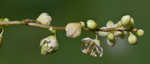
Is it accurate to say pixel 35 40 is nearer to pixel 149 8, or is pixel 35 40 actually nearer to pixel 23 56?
pixel 23 56

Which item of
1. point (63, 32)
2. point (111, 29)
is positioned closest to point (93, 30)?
point (111, 29)

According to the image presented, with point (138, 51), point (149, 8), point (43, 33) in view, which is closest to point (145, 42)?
point (138, 51)

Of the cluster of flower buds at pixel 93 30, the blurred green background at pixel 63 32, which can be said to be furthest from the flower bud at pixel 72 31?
the blurred green background at pixel 63 32

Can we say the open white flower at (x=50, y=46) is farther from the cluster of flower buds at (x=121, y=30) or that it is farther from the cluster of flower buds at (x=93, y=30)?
the cluster of flower buds at (x=121, y=30)

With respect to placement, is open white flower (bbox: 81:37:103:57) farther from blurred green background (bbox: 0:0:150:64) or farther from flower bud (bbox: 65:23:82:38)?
blurred green background (bbox: 0:0:150:64)

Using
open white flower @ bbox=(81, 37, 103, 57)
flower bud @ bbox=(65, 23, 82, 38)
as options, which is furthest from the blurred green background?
flower bud @ bbox=(65, 23, 82, 38)

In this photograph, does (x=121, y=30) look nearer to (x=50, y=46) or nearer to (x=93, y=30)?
(x=93, y=30)

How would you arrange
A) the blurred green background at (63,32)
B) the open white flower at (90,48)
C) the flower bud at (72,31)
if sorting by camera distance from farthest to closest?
the blurred green background at (63,32)
the open white flower at (90,48)
the flower bud at (72,31)

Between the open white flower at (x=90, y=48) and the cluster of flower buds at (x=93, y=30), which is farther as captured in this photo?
the open white flower at (x=90, y=48)
